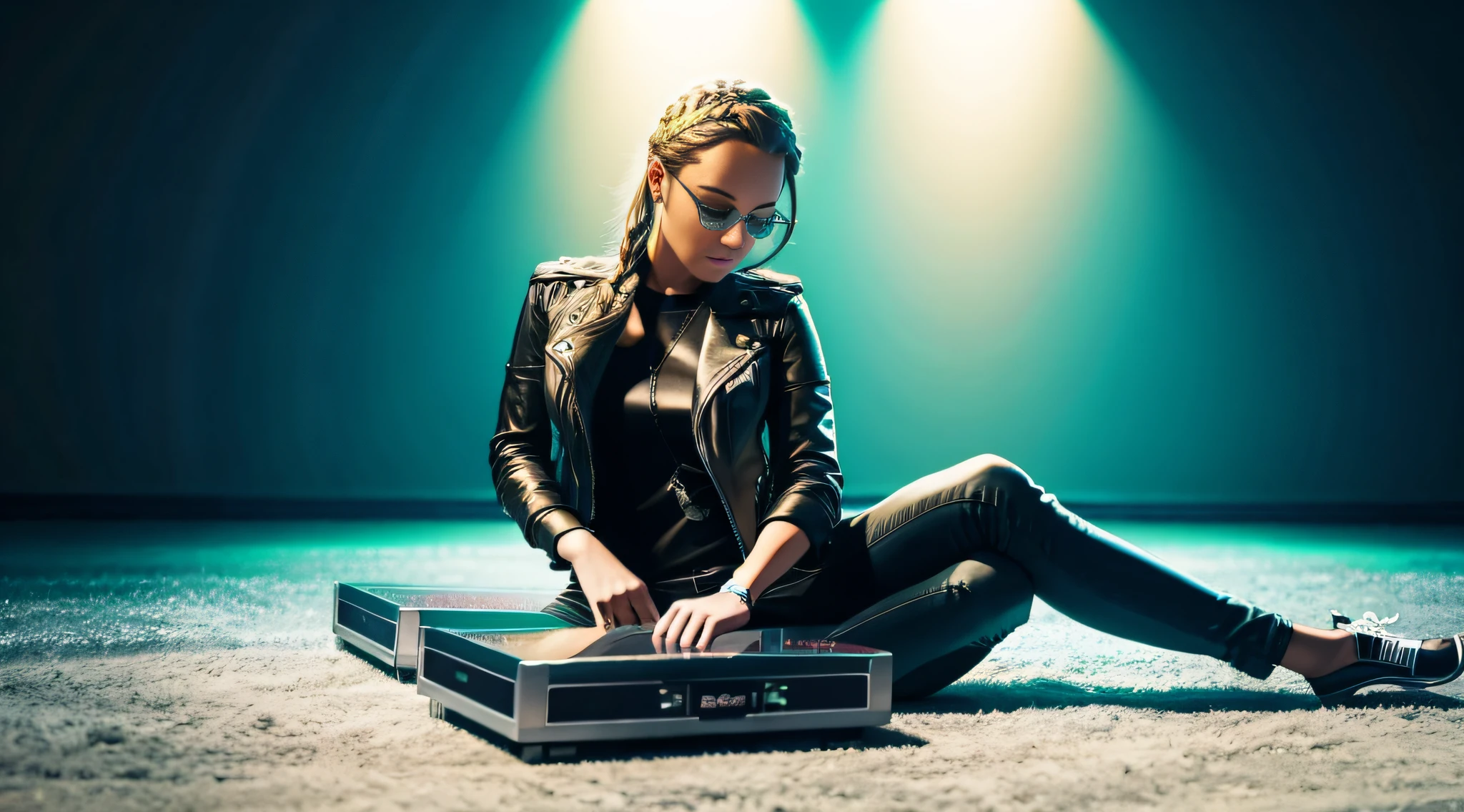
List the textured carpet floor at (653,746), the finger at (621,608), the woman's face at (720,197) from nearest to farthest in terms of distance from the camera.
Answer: the textured carpet floor at (653,746) < the finger at (621,608) < the woman's face at (720,197)

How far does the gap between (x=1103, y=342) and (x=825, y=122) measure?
169 cm

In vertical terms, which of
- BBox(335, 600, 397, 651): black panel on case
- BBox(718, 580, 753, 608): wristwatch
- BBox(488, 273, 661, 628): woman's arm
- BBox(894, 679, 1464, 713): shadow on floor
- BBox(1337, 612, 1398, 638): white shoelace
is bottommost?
BBox(894, 679, 1464, 713): shadow on floor

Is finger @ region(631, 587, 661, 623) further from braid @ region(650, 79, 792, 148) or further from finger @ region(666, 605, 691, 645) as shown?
braid @ region(650, 79, 792, 148)

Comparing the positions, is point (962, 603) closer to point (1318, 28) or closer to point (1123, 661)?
point (1123, 661)

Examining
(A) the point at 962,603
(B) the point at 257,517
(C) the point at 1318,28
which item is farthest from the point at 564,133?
(A) the point at 962,603

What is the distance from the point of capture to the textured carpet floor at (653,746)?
1.03m

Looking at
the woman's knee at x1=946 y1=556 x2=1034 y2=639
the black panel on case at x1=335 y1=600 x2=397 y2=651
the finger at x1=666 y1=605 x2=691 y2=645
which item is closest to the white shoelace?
the woman's knee at x1=946 y1=556 x2=1034 y2=639

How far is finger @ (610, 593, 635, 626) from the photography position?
4.25 feet

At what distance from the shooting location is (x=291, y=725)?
50.5 inches

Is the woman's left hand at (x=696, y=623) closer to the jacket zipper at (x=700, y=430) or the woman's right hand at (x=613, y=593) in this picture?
the woman's right hand at (x=613, y=593)

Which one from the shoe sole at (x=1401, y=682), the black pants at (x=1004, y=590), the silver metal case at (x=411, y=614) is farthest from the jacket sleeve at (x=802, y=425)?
the shoe sole at (x=1401, y=682)

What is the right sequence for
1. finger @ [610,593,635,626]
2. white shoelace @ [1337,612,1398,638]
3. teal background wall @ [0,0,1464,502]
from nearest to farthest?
finger @ [610,593,635,626] < white shoelace @ [1337,612,1398,638] < teal background wall @ [0,0,1464,502]

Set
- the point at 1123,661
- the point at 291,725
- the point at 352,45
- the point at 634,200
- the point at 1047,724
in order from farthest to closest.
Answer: the point at 352,45, the point at 1123,661, the point at 634,200, the point at 1047,724, the point at 291,725

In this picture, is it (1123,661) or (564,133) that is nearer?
(1123,661)
